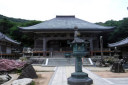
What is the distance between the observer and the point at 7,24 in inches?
2142

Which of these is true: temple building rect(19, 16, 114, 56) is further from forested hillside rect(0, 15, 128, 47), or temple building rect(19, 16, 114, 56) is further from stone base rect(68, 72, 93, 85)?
stone base rect(68, 72, 93, 85)

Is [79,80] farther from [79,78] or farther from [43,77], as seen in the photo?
[43,77]

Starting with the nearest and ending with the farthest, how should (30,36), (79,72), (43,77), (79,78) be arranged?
(79,78) < (79,72) < (43,77) < (30,36)

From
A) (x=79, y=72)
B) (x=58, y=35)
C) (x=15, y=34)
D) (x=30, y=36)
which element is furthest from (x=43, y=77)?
(x=15, y=34)

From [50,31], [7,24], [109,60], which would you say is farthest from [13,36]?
[109,60]

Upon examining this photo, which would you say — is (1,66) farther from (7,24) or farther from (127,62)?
(7,24)

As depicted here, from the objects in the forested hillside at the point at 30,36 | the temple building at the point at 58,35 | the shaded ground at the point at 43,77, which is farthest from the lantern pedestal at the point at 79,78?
the forested hillside at the point at 30,36

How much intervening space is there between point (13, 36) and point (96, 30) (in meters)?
33.5

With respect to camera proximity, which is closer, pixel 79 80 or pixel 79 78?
pixel 79 80

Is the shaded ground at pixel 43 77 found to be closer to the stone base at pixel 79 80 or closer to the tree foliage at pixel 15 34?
the stone base at pixel 79 80

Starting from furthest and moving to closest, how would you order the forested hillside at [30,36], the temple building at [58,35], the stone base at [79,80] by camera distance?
the forested hillside at [30,36] < the temple building at [58,35] < the stone base at [79,80]

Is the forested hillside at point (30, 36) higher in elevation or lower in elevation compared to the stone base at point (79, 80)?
higher

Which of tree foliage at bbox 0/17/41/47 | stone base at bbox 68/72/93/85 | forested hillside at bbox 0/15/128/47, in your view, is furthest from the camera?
tree foliage at bbox 0/17/41/47

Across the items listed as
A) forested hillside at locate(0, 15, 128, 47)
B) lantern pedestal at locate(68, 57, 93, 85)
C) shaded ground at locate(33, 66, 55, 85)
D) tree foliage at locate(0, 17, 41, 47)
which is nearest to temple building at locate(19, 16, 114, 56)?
forested hillside at locate(0, 15, 128, 47)
